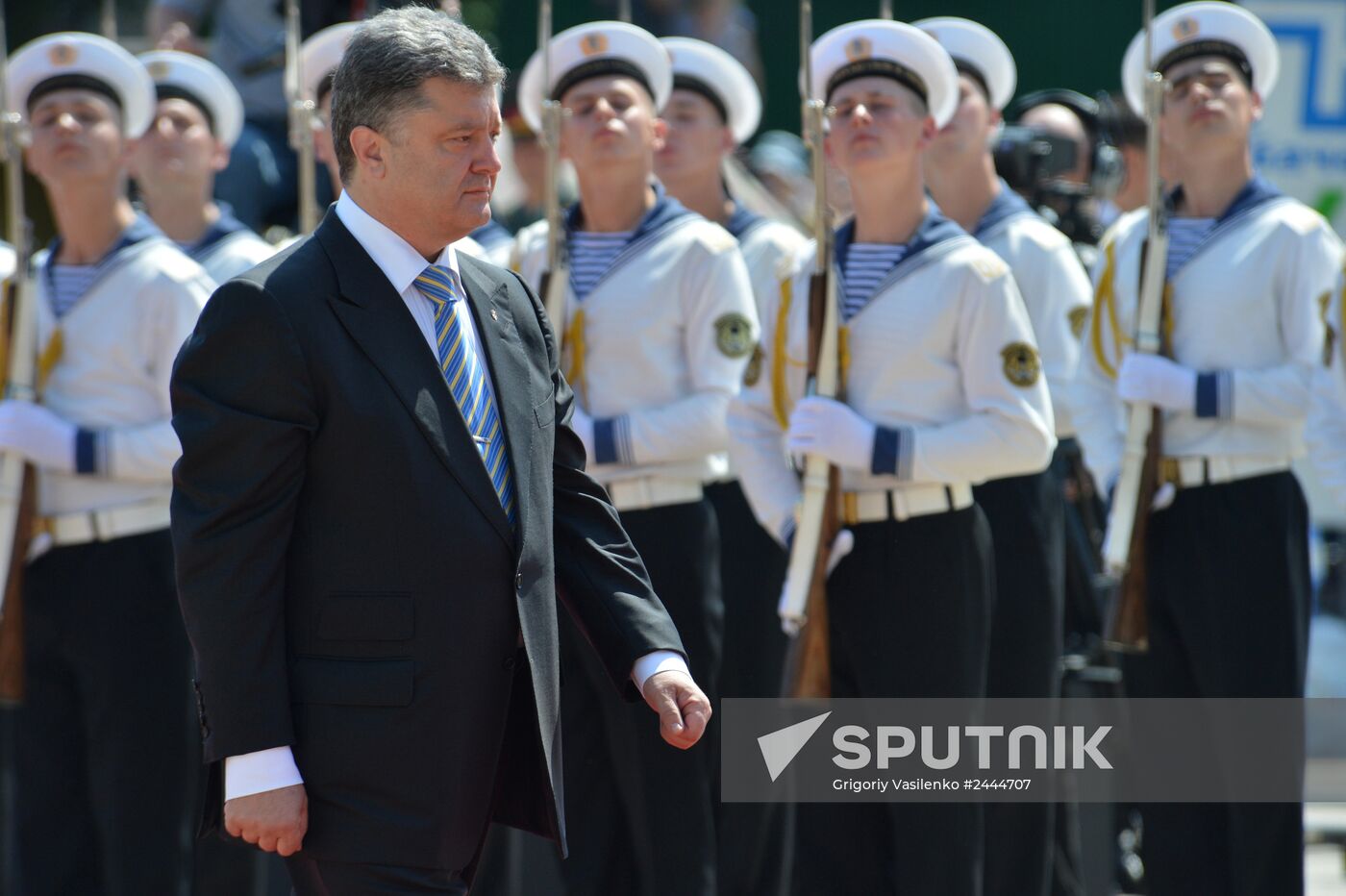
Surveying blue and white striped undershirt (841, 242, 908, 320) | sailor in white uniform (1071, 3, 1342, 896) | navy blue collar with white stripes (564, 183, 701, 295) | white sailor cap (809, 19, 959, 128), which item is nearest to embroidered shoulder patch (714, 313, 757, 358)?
navy blue collar with white stripes (564, 183, 701, 295)

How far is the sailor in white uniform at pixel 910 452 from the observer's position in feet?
15.2

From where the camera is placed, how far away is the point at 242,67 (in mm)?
7992

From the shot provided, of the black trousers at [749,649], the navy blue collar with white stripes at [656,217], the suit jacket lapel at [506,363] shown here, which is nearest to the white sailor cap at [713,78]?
the navy blue collar with white stripes at [656,217]

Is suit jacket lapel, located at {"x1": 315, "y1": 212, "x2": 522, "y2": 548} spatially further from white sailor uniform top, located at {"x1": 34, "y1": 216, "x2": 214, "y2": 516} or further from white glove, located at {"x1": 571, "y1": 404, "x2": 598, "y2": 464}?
white sailor uniform top, located at {"x1": 34, "y1": 216, "x2": 214, "y2": 516}

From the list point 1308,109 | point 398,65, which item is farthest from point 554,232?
point 1308,109

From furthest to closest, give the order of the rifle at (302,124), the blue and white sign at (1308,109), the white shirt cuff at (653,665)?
the blue and white sign at (1308,109)
the rifle at (302,124)
the white shirt cuff at (653,665)

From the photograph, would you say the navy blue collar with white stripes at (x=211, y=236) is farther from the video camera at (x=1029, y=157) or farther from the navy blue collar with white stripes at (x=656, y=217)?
the video camera at (x=1029, y=157)

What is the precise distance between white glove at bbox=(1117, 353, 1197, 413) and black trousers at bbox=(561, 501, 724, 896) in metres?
1.27

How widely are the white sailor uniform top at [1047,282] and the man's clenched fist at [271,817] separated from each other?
3348 millimetres

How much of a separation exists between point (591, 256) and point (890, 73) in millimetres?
1031

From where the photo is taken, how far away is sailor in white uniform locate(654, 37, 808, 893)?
5598mm

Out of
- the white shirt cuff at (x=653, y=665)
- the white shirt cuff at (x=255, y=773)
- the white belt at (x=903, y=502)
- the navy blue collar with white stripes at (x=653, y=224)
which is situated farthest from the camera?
the navy blue collar with white stripes at (x=653, y=224)

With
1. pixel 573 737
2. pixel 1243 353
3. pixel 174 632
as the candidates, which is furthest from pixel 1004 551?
pixel 174 632

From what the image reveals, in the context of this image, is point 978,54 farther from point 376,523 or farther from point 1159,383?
point 376,523
